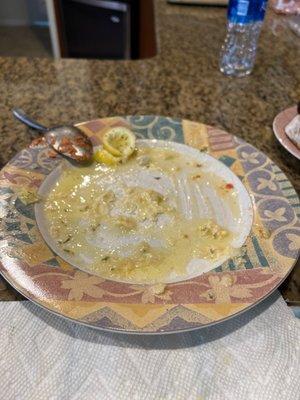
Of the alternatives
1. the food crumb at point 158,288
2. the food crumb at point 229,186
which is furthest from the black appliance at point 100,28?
the food crumb at point 158,288

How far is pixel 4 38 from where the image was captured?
3293 millimetres

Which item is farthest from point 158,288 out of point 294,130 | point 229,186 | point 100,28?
point 100,28

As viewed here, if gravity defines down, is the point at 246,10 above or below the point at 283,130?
above

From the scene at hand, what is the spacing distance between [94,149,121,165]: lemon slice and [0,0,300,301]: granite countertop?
172mm

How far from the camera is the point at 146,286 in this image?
57cm

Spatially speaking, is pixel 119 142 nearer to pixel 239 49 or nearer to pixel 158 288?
pixel 158 288

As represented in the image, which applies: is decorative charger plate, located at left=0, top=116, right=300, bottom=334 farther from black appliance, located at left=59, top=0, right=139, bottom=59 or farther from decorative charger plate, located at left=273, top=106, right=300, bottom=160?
black appliance, located at left=59, top=0, right=139, bottom=59

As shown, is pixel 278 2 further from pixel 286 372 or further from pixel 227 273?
pixel 286 372

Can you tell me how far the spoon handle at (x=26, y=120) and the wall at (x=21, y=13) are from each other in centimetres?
249

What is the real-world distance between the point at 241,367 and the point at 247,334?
0.05 metres

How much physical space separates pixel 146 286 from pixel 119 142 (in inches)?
14.0

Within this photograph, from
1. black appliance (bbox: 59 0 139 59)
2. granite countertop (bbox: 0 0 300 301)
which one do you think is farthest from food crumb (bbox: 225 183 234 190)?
black appliance (bbox: 59 0 139 59)

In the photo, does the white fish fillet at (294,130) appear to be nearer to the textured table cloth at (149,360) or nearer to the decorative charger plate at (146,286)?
the decorative charger plate at (146,286)

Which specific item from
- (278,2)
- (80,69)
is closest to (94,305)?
(80,69)
